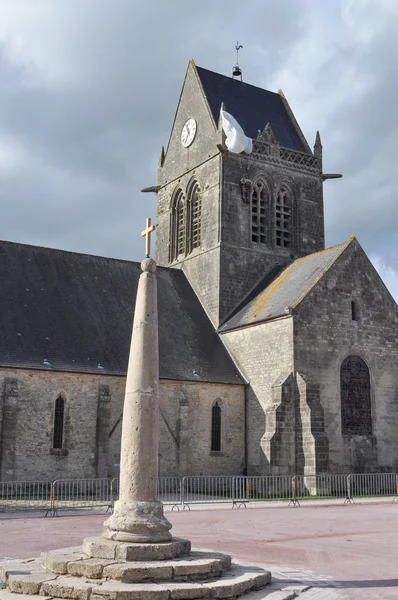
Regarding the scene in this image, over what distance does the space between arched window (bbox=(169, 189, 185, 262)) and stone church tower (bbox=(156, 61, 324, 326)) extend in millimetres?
51

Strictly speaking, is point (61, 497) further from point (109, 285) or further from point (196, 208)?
point (196, 208)

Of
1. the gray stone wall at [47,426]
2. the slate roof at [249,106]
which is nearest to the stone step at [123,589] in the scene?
the gray stone wall at [47,426]

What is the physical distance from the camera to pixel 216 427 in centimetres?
2514

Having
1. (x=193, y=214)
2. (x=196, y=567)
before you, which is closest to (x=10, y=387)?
(x=193, y=214)

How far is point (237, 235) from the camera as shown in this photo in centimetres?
2995

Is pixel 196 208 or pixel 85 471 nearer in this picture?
pixel 85 471

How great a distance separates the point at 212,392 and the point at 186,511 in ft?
28.0

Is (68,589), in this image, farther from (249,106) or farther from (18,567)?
(249,106)

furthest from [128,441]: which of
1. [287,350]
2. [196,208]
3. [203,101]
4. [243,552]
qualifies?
[203,101]

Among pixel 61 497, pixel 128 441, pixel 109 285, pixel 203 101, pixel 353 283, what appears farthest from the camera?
pixel 203 101

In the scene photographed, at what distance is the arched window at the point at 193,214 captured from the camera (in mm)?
31344

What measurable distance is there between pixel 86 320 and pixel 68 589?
731 inches

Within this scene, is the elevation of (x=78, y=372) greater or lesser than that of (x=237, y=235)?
lesser

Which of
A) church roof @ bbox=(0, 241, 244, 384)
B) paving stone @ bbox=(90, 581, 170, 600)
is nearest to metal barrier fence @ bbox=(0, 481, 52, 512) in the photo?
church roof @ bbox=(0, 241, 244, 384)
